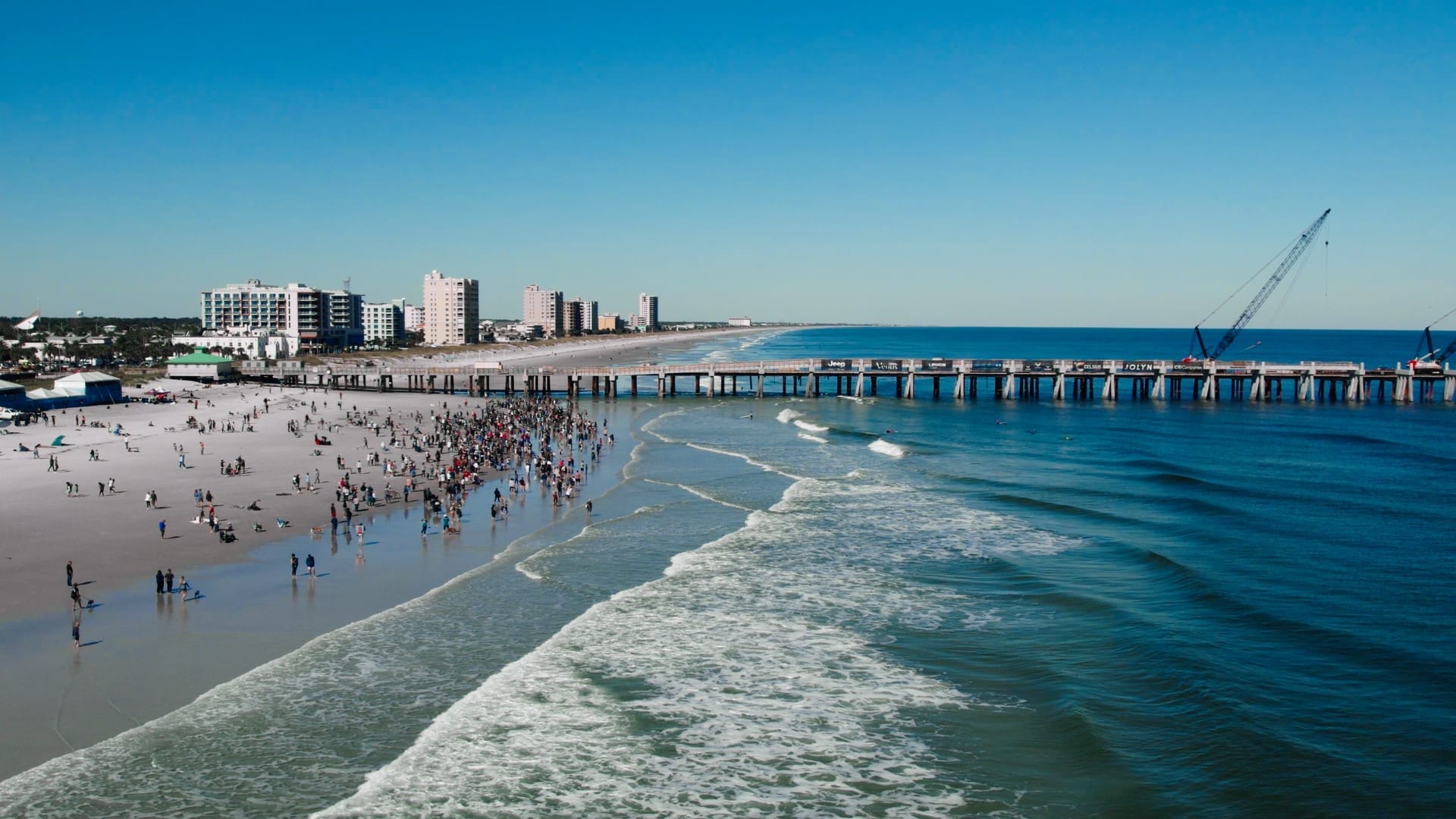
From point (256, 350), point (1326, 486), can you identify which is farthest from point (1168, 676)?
point (256, 350)

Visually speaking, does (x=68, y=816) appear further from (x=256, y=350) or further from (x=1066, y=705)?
(x=256, y=350)

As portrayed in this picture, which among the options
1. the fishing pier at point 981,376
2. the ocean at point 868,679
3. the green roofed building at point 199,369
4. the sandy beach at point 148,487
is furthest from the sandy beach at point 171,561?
the green roofed building at point 199,369

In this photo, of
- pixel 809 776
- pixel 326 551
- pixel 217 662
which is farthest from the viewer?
pixel 326 551

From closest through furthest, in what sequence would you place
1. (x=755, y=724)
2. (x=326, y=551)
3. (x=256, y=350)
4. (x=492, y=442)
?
(x=755, y=724) < (x=326, y=551) < (x=492, y=442) < (x=256, y=350)

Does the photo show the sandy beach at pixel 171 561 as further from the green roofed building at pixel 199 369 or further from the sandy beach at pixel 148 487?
the green roofed building at pixel 199 369

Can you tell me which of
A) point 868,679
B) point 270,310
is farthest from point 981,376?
point 270,310
